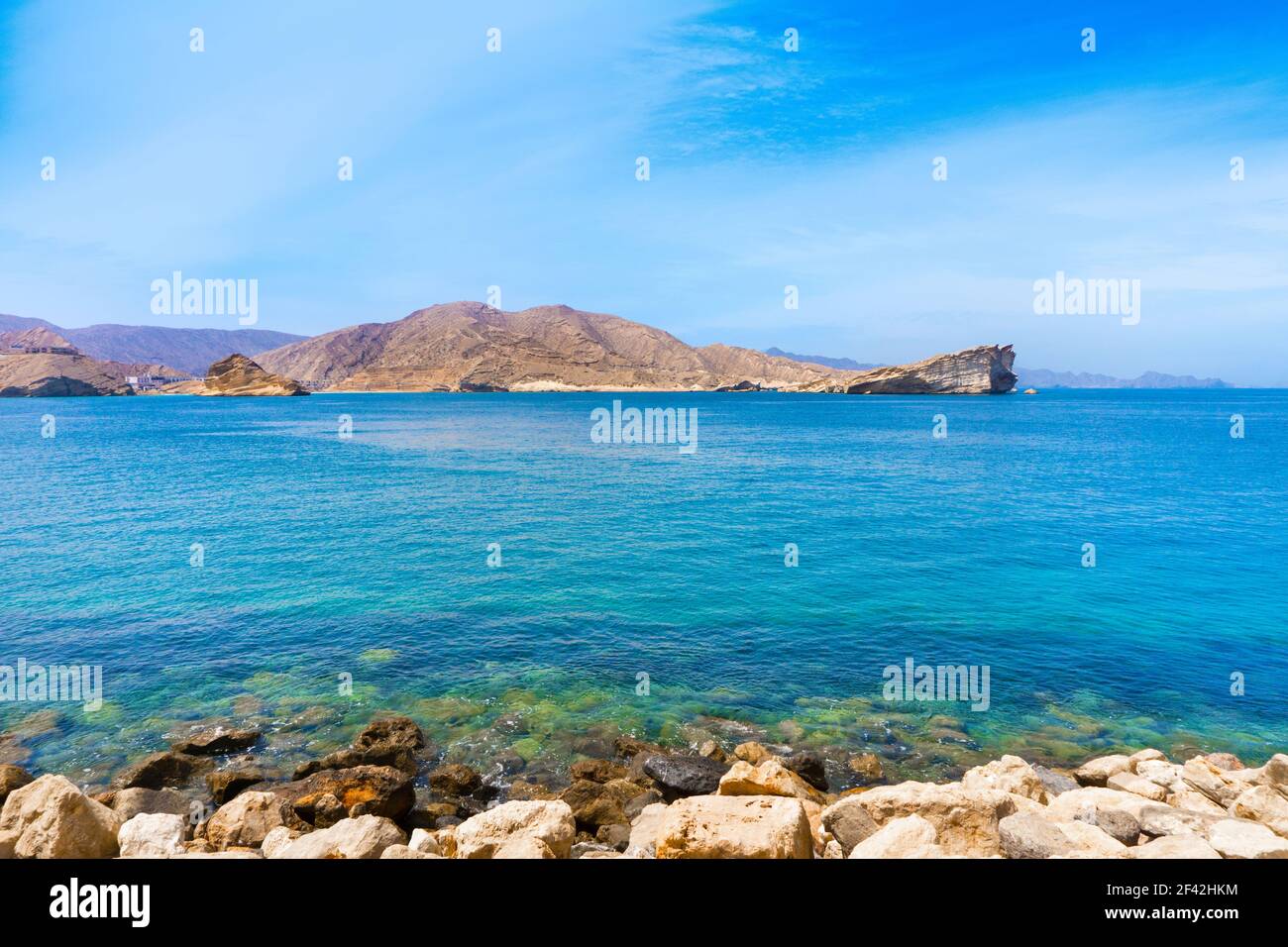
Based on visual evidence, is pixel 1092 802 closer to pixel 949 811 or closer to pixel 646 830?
pixel 949 811

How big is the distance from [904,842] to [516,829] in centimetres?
572

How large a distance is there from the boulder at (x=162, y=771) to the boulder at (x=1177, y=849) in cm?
1788

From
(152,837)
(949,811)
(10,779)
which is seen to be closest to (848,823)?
(949,811)

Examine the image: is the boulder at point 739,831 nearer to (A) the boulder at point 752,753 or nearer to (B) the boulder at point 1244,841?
(B) the boulder at point 1244,841

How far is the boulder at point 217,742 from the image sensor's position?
15.9 meters

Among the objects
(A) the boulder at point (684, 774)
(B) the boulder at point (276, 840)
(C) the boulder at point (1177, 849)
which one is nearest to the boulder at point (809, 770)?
(A) the boulder at point (684, 774)

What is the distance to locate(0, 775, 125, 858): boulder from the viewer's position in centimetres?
997

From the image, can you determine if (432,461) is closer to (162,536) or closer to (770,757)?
(162,536)

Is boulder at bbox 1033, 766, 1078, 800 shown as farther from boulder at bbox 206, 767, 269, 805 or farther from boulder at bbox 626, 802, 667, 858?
boulder at bbox 206, 767, 269, 805

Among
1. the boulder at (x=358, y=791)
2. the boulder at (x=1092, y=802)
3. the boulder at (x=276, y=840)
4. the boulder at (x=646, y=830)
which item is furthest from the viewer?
the boulder at (x=358, y=791)

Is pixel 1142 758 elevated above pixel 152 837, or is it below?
below

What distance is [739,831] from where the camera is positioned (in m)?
8.70

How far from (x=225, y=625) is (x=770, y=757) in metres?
19.4
